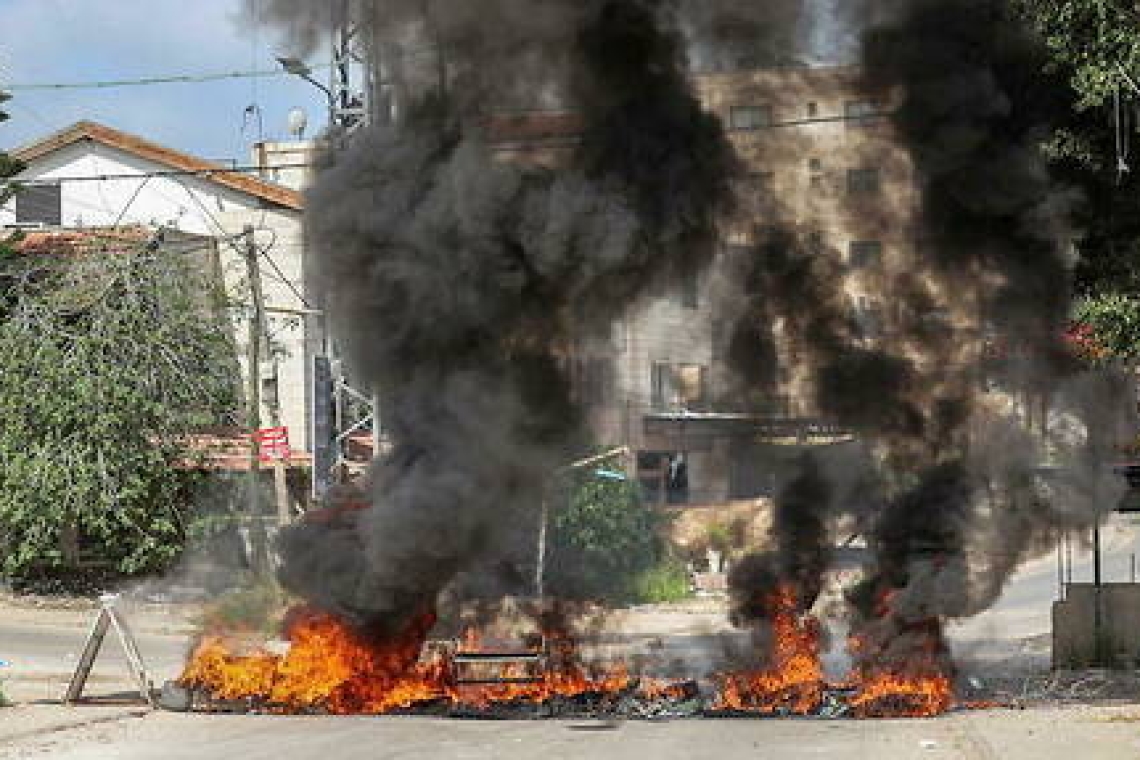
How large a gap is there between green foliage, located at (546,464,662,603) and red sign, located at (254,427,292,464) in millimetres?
5375

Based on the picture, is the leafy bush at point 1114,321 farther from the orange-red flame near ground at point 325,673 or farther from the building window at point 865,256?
the orange-red flame near ground at point 325,673

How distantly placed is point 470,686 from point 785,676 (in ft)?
11.8

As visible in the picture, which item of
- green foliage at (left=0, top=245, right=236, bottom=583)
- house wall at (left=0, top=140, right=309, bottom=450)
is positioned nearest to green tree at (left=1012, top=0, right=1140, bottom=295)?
green foliage at (left=0, top=245, right=236, bottom=583)

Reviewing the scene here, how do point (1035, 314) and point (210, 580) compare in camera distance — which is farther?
point (210, 580)

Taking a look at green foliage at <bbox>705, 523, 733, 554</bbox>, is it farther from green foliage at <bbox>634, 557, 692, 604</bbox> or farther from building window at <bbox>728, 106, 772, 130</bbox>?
building window at <bbox>728, 106, 772, 130</bbox>

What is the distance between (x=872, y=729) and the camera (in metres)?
17.5

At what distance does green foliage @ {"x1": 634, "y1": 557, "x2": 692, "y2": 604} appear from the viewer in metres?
34.7

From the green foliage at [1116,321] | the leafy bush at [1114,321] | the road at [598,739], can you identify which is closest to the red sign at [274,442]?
the road at [598,739]

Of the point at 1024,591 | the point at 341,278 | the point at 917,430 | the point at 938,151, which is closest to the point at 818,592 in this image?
the point at 917,430

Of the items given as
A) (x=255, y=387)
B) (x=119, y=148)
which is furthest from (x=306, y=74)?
(x=119, y=148)

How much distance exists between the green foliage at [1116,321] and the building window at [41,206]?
107ft

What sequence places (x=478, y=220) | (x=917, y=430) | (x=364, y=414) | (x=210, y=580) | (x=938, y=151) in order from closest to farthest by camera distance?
(x=478, y=220) < (x=938, y=151) < (x=917, y=430) < (x=210, y=580) < (x=364, y=414)

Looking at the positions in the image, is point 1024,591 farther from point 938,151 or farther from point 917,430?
point 938,151

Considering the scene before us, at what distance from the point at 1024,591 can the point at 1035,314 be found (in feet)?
62.5
